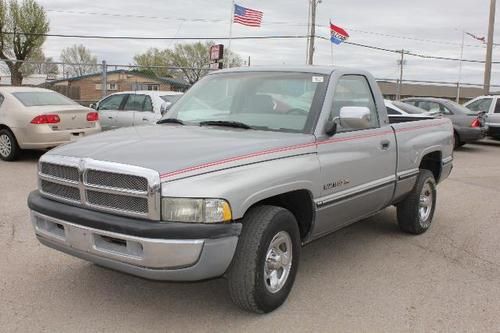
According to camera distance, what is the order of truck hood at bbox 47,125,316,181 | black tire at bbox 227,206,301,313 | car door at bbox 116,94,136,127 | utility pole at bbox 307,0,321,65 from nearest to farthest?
truck hood at bbox 47,125,316,181 → black tire at bbox 227,206,301,313 → car door at bbox 116,94,136,127 → utility pole at bbox 307,0,321,65

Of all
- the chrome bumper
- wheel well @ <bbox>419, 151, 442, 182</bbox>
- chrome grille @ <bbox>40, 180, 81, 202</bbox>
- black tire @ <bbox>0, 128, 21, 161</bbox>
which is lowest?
black tire @ <bbox>0, 128, 21, 161</bbox>

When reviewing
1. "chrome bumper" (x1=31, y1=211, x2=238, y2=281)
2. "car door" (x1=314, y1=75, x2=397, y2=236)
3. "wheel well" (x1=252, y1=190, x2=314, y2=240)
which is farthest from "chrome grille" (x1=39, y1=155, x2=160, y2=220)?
"car door" (x1=314, y1=75, x2=397, y2=236)

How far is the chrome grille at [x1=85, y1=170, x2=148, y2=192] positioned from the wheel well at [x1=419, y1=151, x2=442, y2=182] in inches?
161

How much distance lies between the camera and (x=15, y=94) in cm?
1066

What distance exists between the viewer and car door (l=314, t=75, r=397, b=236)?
4.33 meters

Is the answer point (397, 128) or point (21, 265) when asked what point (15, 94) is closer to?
point (21, 265)

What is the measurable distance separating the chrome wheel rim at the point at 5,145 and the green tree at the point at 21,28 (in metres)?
29.1

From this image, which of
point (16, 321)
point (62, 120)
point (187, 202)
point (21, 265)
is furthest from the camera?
point (62, 120)

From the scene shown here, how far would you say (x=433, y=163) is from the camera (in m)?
6.56

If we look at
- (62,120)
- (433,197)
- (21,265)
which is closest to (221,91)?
(21,265)

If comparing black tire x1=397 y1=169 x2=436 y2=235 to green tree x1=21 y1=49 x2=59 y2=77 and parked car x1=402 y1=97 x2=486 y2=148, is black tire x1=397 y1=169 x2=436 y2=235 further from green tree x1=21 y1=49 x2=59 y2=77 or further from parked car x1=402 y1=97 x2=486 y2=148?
green tree x1=21 y1=49 x2=59 y2=77

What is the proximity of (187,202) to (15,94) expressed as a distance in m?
8.68

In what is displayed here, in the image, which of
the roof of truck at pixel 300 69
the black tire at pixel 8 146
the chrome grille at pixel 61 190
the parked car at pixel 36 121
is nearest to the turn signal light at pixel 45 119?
the parked car at pixel 36 121

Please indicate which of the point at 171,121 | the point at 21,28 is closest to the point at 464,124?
the point at 171,121
